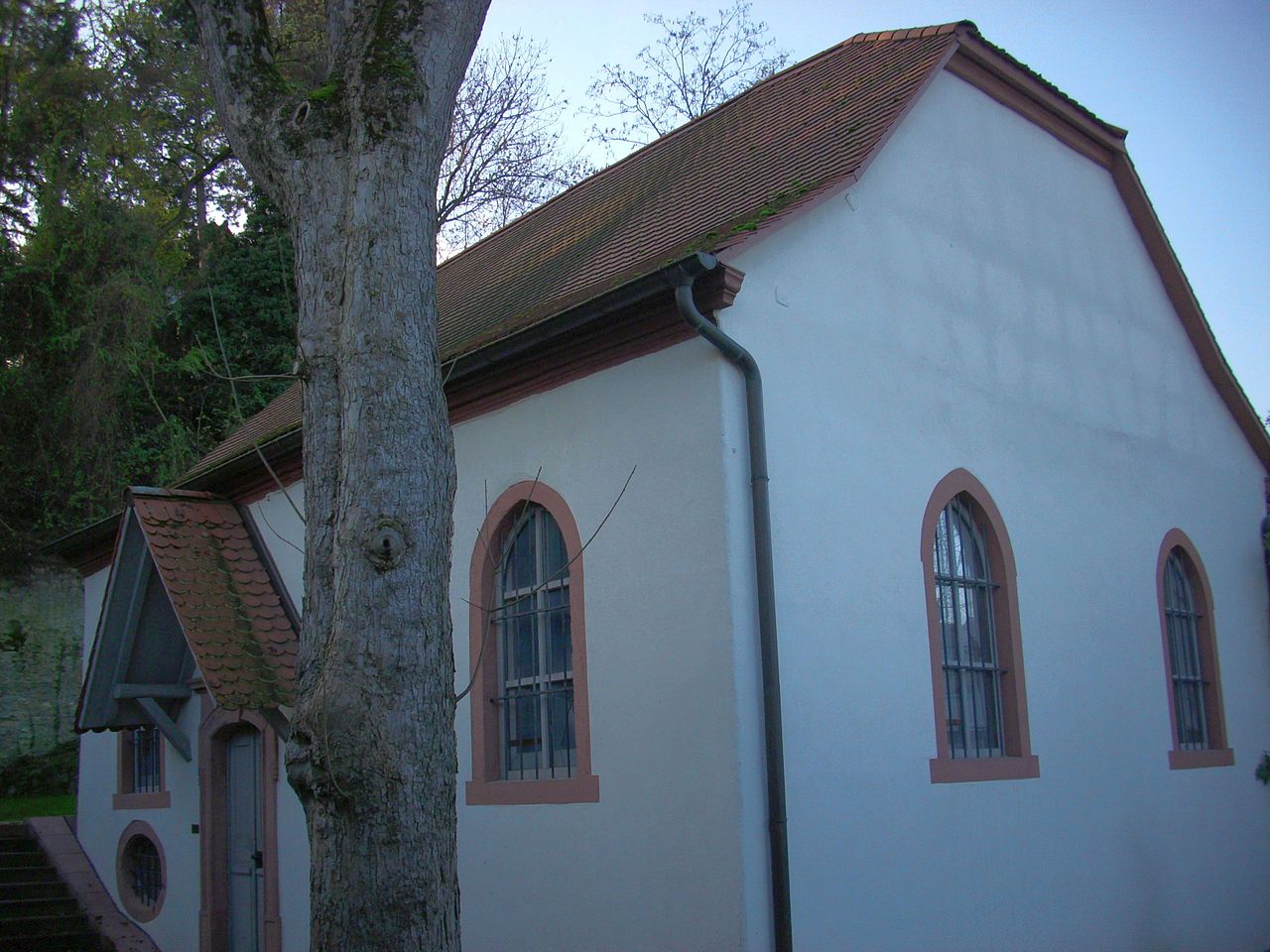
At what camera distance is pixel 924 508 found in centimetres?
888

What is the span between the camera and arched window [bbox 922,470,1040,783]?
8889 millimetres

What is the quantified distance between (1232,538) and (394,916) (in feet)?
35.3

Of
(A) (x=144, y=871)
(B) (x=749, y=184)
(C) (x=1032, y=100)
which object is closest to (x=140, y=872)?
(A) (x=144, y=871)

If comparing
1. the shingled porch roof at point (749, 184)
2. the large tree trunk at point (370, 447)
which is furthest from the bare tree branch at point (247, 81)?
the shingled porch roof at point (749, 184)

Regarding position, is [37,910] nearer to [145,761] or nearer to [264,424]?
[145,761]

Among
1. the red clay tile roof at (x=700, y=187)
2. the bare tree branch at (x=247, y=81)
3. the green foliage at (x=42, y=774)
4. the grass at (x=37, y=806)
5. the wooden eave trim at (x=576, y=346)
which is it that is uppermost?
the red clay tile roof at (x=700, y=187)

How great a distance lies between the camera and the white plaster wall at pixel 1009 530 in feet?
25.6

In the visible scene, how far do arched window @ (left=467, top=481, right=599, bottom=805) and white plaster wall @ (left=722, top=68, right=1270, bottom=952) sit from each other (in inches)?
68.8

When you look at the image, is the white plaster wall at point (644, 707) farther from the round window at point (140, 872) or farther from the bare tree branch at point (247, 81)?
the round window at point (140, 872)

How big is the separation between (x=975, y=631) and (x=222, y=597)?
638 cm

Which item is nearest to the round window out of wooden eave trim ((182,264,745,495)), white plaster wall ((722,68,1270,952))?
wooden eave trim ((182,264,745,495))

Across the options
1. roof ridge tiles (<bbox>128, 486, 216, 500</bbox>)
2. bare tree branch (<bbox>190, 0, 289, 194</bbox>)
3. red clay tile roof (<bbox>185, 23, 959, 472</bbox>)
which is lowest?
roof ridge tiles (<bbox>128, 486, 216, 500</bbox>)

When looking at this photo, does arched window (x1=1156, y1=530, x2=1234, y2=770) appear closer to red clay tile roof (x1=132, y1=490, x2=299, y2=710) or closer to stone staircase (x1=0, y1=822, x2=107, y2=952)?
red clay tile roof (x1=132, y1=490, x2=299, y2=710)

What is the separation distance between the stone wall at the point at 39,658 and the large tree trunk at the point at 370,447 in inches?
602
